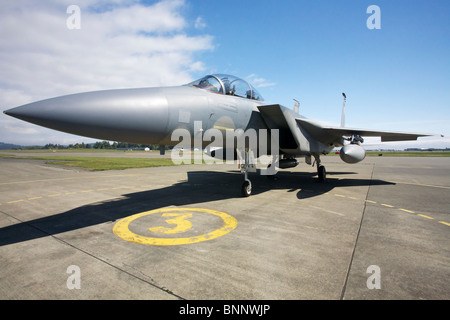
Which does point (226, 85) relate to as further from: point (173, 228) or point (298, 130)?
point (173, 228)

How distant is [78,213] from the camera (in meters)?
5.48

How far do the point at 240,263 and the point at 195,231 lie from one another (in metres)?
1.41

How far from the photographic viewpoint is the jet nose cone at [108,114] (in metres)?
3.10

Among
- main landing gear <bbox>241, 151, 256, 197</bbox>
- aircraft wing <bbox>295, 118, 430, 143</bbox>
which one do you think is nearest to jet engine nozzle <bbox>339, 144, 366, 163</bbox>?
aircraft wing <bbox>295, 118, 430, 143</bbox>

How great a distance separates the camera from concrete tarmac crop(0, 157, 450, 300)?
8.09 ft

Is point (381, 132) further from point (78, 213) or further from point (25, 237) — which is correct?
point (25, 237)

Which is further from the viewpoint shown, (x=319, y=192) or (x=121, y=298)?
(x=319, y=192)

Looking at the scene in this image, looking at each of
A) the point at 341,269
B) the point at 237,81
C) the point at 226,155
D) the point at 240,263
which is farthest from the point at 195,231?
the point at 226,155

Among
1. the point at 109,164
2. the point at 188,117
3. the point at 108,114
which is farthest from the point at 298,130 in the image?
the point at 109,164

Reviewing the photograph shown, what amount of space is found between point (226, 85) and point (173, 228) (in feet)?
12.6

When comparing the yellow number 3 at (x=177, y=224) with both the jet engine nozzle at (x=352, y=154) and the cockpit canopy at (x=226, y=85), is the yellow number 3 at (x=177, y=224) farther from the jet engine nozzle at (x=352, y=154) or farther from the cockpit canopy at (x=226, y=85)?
the jet engine nozzle at (x=352, y=154)
